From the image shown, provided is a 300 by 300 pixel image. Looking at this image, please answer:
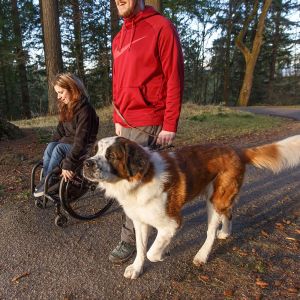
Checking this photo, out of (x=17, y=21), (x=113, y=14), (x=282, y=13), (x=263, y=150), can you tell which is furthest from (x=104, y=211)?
(x=282, y=13)

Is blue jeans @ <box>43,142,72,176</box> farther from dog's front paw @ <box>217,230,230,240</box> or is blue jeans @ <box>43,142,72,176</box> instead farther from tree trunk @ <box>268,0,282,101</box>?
tree trunk @ <box>268,0,282,101</box>

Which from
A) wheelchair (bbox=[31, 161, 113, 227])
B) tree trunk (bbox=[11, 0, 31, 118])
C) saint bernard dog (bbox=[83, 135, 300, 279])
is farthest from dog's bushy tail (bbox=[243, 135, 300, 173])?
tree trunk (bbox=[11, 0, 31, 118])

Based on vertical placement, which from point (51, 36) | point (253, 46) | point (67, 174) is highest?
point (253, 46)

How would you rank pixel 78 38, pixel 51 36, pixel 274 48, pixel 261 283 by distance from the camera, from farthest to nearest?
pixel 274 48 < pixel 78 38 < pixel 51 36 < pixel 261 283

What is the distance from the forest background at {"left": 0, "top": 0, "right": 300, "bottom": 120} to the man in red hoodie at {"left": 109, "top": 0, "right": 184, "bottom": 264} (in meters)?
7.35

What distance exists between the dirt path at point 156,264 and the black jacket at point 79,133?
94 centimetres

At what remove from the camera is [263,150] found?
3709 millimetres

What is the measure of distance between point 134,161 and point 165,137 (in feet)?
1.65

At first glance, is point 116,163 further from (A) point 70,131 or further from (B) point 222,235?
(B) point 222,235

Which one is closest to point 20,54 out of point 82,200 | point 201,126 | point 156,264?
point 201,126

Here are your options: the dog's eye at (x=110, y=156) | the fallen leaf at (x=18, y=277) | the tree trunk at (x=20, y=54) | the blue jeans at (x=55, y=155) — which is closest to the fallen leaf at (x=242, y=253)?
the dog's eye at (x=110, y=156)

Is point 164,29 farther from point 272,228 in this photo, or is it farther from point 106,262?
point 272,228

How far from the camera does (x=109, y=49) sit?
1925 cm

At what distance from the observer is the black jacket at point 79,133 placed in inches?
148
